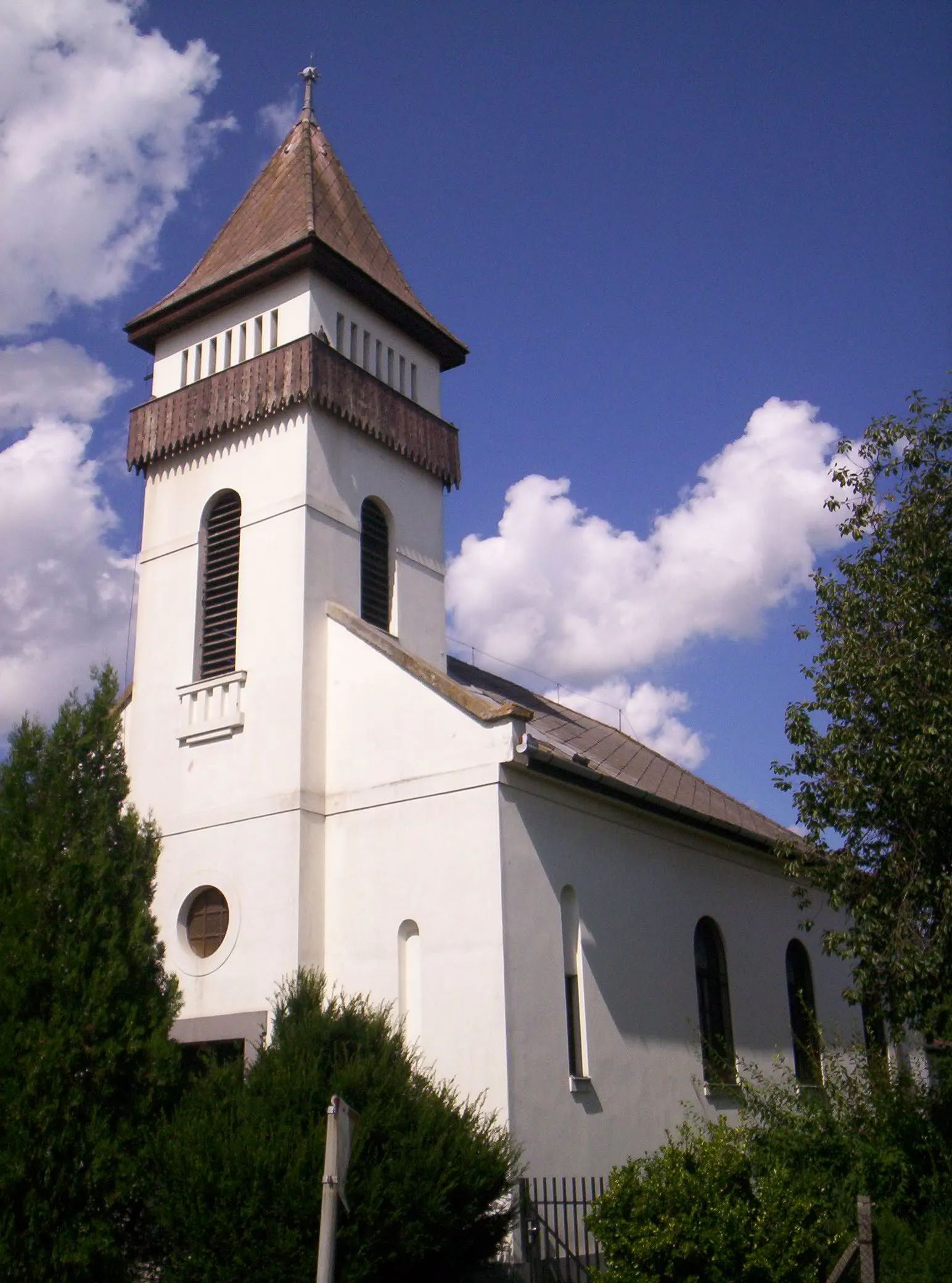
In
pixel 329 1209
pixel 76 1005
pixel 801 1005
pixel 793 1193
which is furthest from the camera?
pixel 801 1005

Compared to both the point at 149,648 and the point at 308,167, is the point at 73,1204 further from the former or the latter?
the point at 308,167

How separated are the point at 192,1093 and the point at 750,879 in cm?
1166

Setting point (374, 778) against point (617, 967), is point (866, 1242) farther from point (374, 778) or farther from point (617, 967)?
point (374, 778)

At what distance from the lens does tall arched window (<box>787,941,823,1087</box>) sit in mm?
21000

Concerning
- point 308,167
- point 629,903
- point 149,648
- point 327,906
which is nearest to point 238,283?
point 308,167

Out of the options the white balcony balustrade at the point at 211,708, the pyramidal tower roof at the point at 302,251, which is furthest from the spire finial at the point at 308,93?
the white balcony balustrade at the point at 211,708

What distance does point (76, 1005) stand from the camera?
466 inches

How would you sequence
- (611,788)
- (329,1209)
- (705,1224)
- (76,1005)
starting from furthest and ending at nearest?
1. (611,788)
2. (76,1005)
3. (705,1224)
4. (329,1209)

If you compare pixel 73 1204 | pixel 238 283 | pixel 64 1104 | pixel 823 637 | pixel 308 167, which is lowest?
pixel 73 1204

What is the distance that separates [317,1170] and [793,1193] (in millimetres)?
4383

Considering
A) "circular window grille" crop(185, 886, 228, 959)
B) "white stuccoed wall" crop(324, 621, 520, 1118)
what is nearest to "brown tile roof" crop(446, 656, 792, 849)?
"white stuccoed wall" crop(324, 621, 520, 1118)

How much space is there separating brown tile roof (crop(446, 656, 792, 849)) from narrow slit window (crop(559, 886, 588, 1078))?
5.22 feet

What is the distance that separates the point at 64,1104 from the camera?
11391 mm

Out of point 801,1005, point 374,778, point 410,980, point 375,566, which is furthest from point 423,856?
point 801,1005
